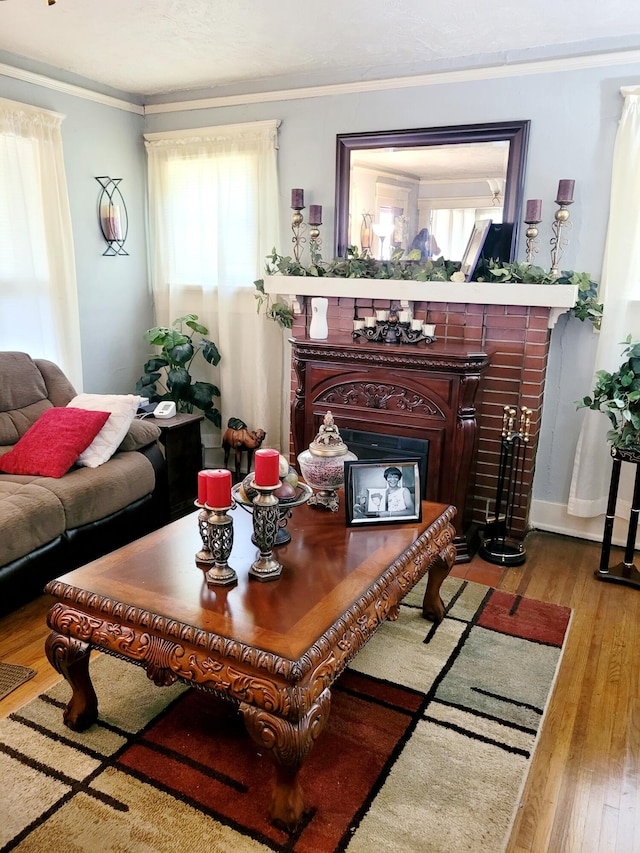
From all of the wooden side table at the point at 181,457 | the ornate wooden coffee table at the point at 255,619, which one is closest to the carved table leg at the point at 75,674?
the ornate wooden coffee table at the point at 255,619

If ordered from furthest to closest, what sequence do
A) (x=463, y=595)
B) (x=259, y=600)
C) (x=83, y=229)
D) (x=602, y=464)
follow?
(x=83, y=229) < (x=602, y=464) < (x=463, y=595) < (x=259, y=600)

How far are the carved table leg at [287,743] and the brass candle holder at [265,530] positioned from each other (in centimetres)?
38

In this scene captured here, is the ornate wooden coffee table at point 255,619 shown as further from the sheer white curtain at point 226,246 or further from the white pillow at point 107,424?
the sheer white curtain at point 226,246

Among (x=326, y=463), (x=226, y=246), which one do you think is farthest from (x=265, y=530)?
(x=226, y=246)

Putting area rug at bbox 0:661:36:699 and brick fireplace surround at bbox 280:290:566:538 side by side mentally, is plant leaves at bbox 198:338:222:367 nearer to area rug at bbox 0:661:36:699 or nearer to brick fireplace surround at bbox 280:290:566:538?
brick fireplace surround at bbox 280:290:566:538

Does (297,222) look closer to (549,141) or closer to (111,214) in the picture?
(111,214)

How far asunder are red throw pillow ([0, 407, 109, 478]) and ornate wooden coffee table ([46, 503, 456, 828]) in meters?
0.94

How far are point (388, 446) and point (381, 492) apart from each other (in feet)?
3.56

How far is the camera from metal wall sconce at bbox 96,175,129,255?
3943mm

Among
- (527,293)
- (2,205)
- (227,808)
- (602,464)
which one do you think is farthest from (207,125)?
(227,808)

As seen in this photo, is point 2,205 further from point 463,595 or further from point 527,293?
point 463,595

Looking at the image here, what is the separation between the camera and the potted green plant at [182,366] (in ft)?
12.8

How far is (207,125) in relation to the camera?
3.94m

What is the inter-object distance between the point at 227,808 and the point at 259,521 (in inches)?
28.5
